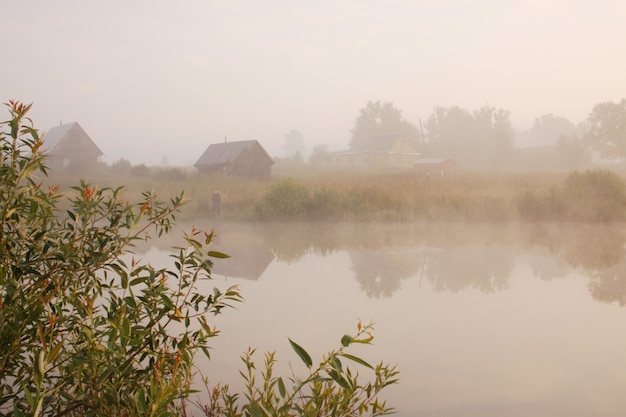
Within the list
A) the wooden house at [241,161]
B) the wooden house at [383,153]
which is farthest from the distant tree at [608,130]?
the wooden house at [241,161]

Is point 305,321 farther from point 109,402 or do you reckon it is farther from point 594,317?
point 109,402

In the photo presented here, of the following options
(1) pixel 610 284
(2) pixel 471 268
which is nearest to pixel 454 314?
(2) pixel 471 268

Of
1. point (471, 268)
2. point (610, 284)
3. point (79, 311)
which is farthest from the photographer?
point (471, 268)

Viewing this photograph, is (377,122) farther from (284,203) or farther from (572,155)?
(284,203)

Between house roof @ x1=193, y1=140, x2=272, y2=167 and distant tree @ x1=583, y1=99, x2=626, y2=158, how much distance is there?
44811 millimetres

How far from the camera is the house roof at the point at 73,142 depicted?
41406mm

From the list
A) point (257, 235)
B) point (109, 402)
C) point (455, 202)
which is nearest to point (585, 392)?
point (109, 402)

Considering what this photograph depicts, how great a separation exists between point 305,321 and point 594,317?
3.50 metres

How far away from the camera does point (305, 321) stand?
233 inches

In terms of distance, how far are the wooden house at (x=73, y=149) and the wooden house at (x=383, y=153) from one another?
28.6m

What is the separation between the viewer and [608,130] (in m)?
59.7

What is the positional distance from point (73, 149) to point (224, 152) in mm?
14176

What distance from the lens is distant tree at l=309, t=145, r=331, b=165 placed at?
67812mm

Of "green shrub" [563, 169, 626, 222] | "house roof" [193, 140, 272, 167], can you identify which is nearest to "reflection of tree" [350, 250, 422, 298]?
"green shrub" [563, 169, 626, 222]
